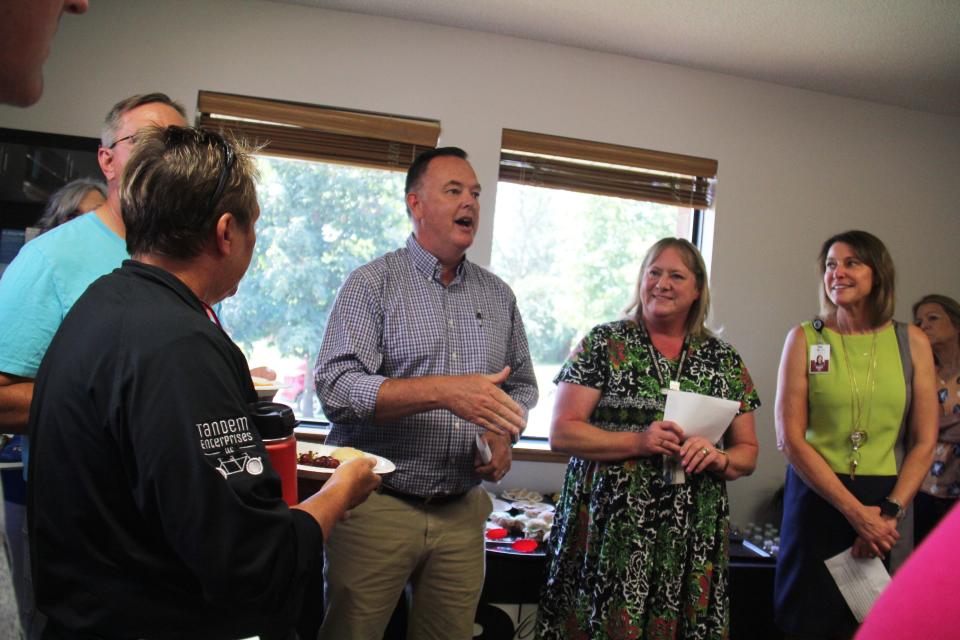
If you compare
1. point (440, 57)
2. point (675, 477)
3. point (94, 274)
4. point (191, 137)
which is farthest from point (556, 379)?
point (440, 57)

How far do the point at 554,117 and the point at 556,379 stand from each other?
1667mm

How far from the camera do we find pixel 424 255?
2.11 m

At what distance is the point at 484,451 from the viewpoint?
1.91m

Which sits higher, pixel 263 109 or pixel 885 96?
pixel 885 96

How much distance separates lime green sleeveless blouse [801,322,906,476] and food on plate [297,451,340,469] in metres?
1.65

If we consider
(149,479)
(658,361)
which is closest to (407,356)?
(658,361)

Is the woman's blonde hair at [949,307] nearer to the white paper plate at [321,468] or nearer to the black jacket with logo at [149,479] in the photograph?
the white paper plate at [321,468]

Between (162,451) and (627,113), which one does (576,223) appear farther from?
(162,451)

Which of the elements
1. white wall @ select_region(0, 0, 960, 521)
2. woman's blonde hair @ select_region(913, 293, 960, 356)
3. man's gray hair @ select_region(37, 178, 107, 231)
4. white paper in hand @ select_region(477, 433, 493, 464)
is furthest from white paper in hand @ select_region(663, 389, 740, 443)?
man's gray hair @ select_region(37, 178, 107, 231)

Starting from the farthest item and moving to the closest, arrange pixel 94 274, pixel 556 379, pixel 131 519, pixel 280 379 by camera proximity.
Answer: pixel 280 379, pixel 556 379, pixel 94 274, pixel 131 519

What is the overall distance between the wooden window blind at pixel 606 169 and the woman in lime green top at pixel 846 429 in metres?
1.30

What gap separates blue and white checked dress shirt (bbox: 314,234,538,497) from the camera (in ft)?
6.12

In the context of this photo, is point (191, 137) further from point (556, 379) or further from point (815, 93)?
point (815, 93)

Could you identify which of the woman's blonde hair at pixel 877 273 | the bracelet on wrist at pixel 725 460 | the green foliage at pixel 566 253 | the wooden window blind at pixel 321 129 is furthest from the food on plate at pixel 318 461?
the green foliage at pixel 566 253
